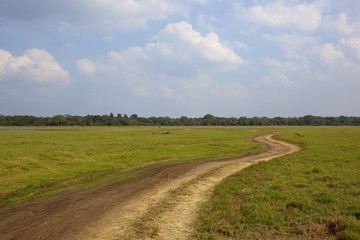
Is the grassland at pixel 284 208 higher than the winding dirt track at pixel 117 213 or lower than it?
higher

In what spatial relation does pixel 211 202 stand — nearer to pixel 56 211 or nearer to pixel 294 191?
pixel 294 191

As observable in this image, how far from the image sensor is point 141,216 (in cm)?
876

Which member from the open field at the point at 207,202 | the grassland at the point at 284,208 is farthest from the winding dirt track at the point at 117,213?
the grassland at the point at 284,208

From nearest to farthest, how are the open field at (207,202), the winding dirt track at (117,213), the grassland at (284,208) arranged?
the grassland at (284,208), the winding dirt track at (117,213), the open field at (207,202)

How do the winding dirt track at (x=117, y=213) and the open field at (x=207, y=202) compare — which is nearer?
the winding dirt track at (x=117, y=213)

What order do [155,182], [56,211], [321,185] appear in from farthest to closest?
[155,182] < [321,185] < [56,211]

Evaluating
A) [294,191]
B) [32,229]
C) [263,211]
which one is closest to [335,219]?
[263,211]

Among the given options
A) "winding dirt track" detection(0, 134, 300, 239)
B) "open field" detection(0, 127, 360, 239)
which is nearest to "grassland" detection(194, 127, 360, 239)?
"open field" detection(0, 127, 360, 239)

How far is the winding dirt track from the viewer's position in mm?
7496

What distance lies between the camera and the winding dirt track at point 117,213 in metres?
7.50

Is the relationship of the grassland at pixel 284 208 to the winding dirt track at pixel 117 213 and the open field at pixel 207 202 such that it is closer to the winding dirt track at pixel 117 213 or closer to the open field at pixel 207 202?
the open field at pixel 207 202

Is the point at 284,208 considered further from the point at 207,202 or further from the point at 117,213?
the point at 117,213

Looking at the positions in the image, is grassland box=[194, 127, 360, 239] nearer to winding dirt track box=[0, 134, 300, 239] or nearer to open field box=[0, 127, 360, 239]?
open field box=[0, 127, 360, 239]

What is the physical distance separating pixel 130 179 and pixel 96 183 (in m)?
2.07
